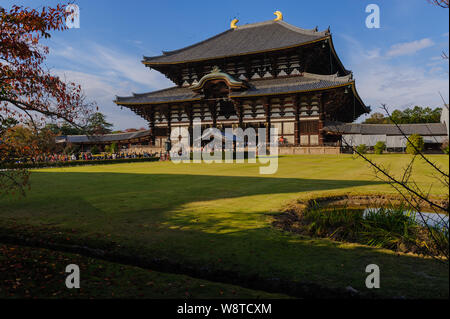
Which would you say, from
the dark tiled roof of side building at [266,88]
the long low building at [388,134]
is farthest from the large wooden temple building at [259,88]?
→ the long low building at [388,134]

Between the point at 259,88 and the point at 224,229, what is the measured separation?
26.6 metres

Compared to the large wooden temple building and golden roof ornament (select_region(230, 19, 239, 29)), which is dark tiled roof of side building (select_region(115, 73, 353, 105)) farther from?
golden roof ornament (select_region(230, 19, 239, 29))

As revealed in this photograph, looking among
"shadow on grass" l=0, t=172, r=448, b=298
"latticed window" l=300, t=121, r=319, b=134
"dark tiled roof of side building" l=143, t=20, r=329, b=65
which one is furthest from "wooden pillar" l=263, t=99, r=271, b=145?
"shadow on grass" l=0, t=172, r=448, b=298

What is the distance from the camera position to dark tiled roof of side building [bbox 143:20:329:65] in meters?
30.3

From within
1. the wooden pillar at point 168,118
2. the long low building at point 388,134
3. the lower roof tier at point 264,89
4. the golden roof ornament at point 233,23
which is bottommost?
the long low building at point 388,134

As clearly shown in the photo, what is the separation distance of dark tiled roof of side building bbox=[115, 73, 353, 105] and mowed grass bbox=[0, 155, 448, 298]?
1745cm

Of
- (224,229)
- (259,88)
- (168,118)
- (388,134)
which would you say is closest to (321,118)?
(259,88)

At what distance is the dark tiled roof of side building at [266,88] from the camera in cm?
2613

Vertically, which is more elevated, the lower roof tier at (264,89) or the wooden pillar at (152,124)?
the lower roof tier at (264,89)

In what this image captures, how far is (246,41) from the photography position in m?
35.4

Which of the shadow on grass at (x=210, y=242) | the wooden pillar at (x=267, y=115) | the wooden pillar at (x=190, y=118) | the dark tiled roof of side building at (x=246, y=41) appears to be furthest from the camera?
the wooden pillar at (x=190, y=118)

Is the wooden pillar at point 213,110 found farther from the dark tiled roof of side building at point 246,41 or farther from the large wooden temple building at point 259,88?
the dark tiled roof of side building at point 246,41

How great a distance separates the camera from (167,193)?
9359 mm

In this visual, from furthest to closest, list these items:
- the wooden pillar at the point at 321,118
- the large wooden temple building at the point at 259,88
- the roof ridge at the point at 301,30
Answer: the large wooden temple building at the point at 259,88, the roof ridge at the point at 301,30, the wooden pillar at the point at 321,118
